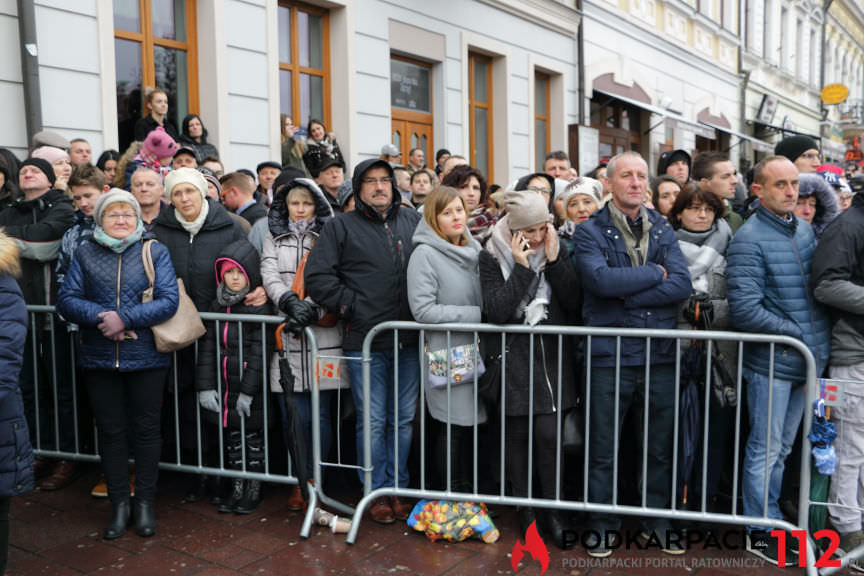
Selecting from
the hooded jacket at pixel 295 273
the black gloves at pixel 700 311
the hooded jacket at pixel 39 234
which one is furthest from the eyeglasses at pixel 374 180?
the hooded jacket at pixel 39 234

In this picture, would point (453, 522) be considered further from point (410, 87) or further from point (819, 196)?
point (410, 87)

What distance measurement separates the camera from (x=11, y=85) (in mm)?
6277

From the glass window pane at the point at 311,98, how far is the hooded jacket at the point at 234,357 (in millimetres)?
5369

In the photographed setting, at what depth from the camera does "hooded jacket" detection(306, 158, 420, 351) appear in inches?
163

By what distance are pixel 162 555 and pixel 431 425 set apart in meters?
1.54

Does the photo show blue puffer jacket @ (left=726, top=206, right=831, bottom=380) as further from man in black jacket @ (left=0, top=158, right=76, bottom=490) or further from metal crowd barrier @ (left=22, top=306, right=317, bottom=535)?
man in black jacket @ (left=0, top=158, right=76, bottom=490)

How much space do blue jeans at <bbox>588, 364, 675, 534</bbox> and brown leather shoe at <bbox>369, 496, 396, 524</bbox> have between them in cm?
107

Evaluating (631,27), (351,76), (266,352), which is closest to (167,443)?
(266,352)

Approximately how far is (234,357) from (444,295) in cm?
124

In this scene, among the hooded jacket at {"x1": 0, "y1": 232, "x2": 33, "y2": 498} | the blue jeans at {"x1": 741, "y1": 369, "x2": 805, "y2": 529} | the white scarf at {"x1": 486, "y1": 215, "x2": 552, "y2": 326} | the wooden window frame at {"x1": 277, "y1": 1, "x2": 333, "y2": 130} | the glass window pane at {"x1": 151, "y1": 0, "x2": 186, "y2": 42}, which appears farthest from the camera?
the wooden window frame at {"x1": 277, "y1": 1, "x2": 333, "y2": 130}

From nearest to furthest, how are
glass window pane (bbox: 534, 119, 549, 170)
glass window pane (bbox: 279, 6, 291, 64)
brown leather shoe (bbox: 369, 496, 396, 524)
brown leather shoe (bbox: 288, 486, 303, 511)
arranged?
brown leather shoe (bbox: 369, 496, 396, 524) → brown leather shoe (bbox: 288, 486, 303, 511) → glass window pane (bbox: 279, 6, 291, 64) → glass window pane (bbox: 534, 119, 549, 170)

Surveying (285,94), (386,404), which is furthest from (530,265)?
(285,94)

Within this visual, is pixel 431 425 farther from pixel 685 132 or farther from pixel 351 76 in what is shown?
pixel 685 132

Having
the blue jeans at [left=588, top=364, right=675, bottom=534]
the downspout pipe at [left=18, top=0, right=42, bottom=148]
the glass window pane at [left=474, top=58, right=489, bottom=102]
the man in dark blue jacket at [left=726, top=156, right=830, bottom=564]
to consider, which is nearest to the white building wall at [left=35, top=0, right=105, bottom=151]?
the downspout pipe at [left=18, top=0, right=42, bottom=148]
